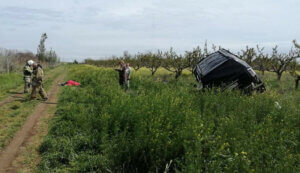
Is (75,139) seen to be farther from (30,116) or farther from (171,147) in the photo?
(30,116)

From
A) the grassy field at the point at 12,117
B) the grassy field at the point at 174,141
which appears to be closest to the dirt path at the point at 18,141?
the grassy field at the point at 12,117

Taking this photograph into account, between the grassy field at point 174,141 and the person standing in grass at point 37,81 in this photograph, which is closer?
the grassy field at point 174,141

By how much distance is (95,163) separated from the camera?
4.16 m

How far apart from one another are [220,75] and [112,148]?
5.71 meters

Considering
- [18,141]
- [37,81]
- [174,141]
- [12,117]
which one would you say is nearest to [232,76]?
[174,141]

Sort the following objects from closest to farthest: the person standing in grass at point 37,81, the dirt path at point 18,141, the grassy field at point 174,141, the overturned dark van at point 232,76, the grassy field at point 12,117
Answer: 1. the grassy field at point 174,141
2. the dirt path at point 18,141
3. the grassy field at point 12,117
4. the overturned dark van at point 232,76
5. the person standing in grass at point 37,81

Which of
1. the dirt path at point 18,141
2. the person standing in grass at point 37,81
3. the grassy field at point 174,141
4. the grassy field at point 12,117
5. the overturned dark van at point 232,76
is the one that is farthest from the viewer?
the person standing in grass at point 37,81

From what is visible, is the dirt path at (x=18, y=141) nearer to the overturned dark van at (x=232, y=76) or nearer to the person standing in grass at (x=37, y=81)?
the person standing in grass at (x=37, y=81)

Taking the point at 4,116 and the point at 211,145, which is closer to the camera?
the point at 211,145

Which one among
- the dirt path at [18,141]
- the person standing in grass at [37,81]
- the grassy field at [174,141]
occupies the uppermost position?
the person standing in grass at [37,81]

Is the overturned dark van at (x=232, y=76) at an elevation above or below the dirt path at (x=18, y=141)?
above

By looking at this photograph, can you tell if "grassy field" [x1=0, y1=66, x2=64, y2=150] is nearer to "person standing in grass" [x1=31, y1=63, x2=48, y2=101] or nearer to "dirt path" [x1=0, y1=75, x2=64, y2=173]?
"dirt path" [x1=0, y1=75, x2=64, y2=173]

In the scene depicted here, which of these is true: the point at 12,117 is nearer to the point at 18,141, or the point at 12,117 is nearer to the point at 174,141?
the point at 18,141

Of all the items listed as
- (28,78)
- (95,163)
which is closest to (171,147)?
(95,163)
